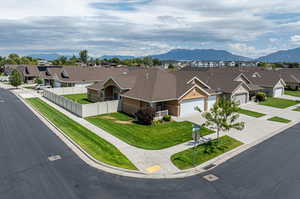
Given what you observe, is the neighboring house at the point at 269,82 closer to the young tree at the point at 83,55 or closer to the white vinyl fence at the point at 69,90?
the white vinyl fence at the point at 69,90

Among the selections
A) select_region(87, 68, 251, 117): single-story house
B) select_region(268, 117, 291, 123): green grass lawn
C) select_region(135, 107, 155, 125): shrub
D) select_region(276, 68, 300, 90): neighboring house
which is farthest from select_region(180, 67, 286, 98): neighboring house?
select_region(135, 107, 155, 125): shrub

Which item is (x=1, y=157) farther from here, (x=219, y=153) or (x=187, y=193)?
(x=219, y=153)

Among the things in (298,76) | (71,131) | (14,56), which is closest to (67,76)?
(71,131)

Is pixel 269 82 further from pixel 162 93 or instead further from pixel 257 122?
pixel 162 93

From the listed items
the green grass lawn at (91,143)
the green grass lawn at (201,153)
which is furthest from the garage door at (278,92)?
the green grass lawn at (91,143)

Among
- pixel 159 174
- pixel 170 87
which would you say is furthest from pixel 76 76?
pixel 159 174

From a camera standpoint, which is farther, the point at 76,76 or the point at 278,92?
the point at 76,76
